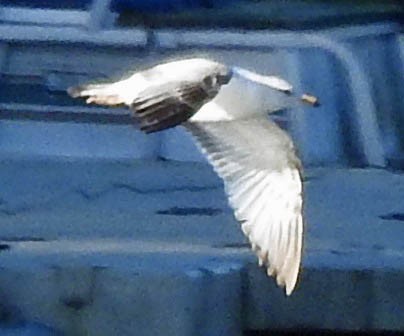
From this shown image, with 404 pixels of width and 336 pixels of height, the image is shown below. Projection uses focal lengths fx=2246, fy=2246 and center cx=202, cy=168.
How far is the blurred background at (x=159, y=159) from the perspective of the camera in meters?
2.64

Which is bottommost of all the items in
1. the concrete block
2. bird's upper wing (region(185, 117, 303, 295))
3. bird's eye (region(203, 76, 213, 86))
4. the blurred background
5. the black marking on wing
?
the concrete block

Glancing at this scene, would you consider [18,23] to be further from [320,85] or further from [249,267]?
[249,267]

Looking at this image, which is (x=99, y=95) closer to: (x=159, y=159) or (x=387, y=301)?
(x=387, y=301)

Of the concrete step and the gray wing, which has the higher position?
the gray wing

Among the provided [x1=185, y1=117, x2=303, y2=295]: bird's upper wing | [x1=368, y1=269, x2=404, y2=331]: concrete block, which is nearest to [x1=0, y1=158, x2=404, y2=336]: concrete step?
[x1=368, y1=269, x2=404, y2=331]: concrete block

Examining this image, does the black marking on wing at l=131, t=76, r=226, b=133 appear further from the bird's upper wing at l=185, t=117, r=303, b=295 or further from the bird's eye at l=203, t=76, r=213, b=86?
the bird's upper wing at l=185, t=117, r=303, b=295

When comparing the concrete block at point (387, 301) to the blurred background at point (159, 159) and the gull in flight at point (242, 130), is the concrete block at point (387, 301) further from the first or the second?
the gull in flight at point (242, 130)

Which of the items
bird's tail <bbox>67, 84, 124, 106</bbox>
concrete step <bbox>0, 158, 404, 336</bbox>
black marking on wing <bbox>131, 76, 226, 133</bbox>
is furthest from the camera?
concrete step <bbox>0, 158, 404, 336</bbox>

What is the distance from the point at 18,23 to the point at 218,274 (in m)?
1.00

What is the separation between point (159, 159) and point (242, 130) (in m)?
0.74

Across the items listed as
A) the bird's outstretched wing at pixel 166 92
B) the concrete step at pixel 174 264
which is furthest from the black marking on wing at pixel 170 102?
the concrete step at pixel 174 264

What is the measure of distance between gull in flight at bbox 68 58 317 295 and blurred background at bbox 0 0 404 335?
0.19 meters

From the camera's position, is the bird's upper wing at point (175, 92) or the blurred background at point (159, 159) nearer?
the bird's upper wing at point (175, 92)

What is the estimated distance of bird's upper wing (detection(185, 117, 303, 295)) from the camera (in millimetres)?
2369
